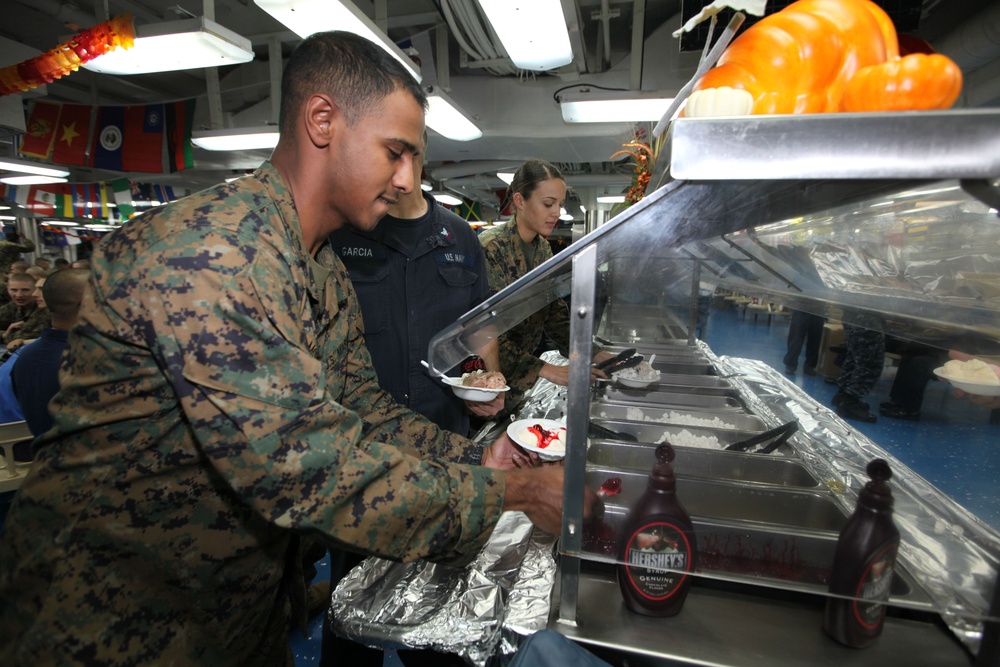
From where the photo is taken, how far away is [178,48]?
2.89 m

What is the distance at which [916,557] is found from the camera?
92 cm

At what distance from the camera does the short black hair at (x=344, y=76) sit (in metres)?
0.95

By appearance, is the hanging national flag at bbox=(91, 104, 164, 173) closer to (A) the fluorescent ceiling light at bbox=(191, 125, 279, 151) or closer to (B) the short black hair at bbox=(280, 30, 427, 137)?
(A) the fluorescent ceiling light at bbox=(191, 125, 279, 151)

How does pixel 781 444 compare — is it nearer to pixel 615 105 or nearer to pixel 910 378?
pixel 910 378

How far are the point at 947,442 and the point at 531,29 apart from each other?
2770mm

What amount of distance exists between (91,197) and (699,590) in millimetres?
12906

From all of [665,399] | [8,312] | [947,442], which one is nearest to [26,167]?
[8,312]

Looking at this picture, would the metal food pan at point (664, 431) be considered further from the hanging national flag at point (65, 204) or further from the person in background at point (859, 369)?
the hanging national flag at point (65, 204)

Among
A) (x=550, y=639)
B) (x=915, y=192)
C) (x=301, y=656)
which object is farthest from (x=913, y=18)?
(x=301, y=656)

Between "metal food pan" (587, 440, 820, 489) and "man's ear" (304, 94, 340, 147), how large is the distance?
106cm

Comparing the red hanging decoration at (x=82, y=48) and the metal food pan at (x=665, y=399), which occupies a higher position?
the red hanging decoration at (x=82, y=48)

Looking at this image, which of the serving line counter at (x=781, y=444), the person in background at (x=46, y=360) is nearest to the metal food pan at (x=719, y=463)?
the serving line counter at (x=781, y=444)

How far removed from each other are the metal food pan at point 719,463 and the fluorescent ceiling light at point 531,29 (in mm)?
2350

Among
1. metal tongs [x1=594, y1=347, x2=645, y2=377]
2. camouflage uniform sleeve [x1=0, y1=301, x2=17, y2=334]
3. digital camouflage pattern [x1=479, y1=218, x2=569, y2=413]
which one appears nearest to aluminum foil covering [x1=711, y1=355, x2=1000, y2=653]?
metal tongs [x1=594, y1=347, x2=645, y2=377]
